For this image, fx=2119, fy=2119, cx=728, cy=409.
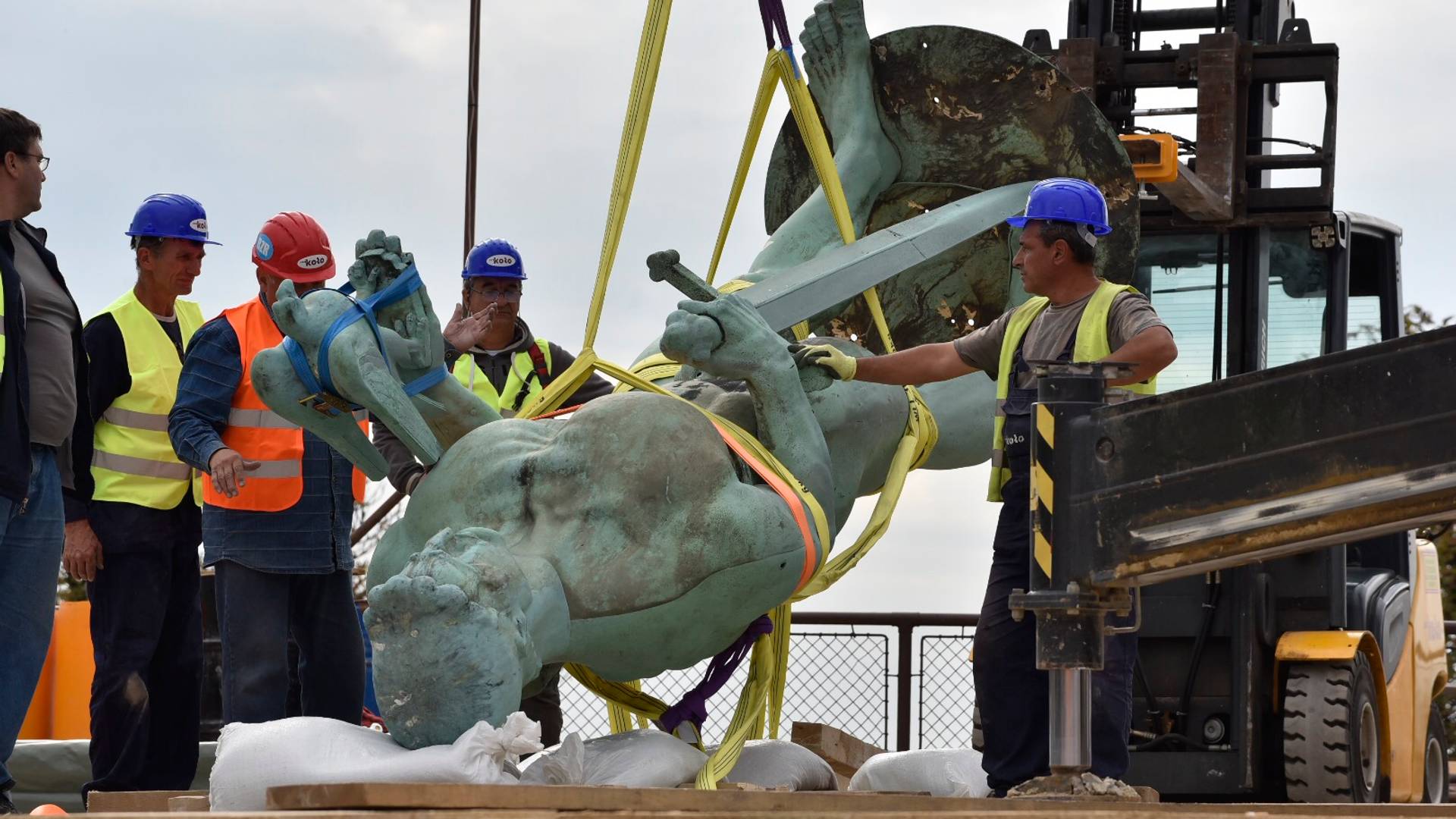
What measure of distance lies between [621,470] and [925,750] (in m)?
1.83

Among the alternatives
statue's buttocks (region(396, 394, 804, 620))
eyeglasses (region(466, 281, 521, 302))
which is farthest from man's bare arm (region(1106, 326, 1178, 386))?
eyeglasses (region(466, 281, 521, 302))

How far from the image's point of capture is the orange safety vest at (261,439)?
659cm

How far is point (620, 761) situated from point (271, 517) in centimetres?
154

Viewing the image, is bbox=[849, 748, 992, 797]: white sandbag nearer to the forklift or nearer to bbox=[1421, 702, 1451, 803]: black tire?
the forklift

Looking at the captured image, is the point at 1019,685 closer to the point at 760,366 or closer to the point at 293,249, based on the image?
the point at 760,366

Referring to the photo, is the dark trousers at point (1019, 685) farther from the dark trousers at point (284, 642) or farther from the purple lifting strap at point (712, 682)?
the dark trousers at point (284, 642)

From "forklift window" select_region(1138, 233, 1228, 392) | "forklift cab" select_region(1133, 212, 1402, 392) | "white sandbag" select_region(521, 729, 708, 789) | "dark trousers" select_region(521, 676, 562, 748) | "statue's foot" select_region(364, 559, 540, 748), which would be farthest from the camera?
"forklift window" select_region(1138, 233, 1228, 392)

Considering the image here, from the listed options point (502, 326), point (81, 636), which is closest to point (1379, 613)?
point (502, 326)

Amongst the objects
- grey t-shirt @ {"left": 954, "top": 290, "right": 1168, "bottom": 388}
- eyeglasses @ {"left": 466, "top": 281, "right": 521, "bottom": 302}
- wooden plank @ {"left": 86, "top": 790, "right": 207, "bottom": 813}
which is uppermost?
eyeglasses @ {"left": 466, "top": 281, "right": 521, "bottom": 302}

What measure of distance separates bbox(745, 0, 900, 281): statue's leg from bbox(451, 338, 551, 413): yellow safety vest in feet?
3.67

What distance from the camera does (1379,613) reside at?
27.8 feet

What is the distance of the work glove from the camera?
21.1 ft

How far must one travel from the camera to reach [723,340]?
611 cm

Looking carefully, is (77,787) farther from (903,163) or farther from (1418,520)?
(1418,520)
